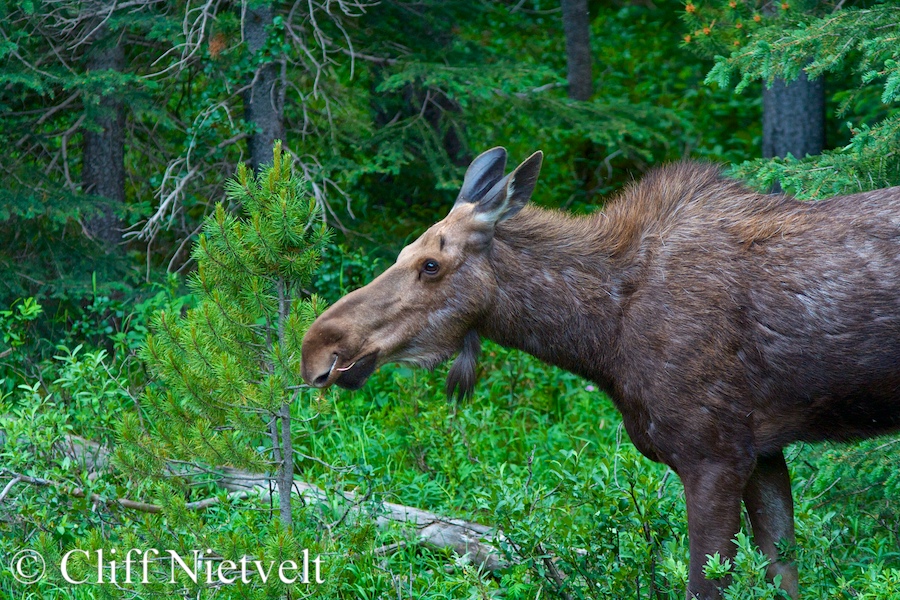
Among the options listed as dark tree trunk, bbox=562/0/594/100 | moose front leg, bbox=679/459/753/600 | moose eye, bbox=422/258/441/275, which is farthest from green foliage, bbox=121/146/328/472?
dark tree trunk, bbox=562/0/594/100

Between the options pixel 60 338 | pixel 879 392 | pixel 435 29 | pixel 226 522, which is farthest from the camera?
pixel 435 29

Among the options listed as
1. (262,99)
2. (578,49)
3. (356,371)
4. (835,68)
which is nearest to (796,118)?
(578,49)

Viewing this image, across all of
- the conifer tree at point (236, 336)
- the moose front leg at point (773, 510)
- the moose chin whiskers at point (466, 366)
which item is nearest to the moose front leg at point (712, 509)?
the moose front leg at point (773, 510)

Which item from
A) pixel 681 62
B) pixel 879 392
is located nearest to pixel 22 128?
pixel 879 392

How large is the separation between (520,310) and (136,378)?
3710mm

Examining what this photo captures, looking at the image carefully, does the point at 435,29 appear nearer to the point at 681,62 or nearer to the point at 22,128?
the point at 22,128

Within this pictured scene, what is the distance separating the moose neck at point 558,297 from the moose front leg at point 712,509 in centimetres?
67

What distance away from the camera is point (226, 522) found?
18.5ft

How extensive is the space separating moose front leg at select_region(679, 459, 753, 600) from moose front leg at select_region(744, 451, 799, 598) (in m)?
0.50

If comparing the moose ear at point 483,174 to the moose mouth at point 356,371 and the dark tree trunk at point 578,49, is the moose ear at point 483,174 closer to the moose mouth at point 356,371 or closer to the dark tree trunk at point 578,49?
the moose mouth at point 356,371

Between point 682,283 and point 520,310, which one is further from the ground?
point 682,283

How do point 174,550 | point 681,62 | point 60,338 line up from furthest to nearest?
point 681,62 → point 60,338 → point 174,550

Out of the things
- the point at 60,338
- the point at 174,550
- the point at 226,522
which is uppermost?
the point at 174,550

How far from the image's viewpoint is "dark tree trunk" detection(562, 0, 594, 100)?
10.9 m
